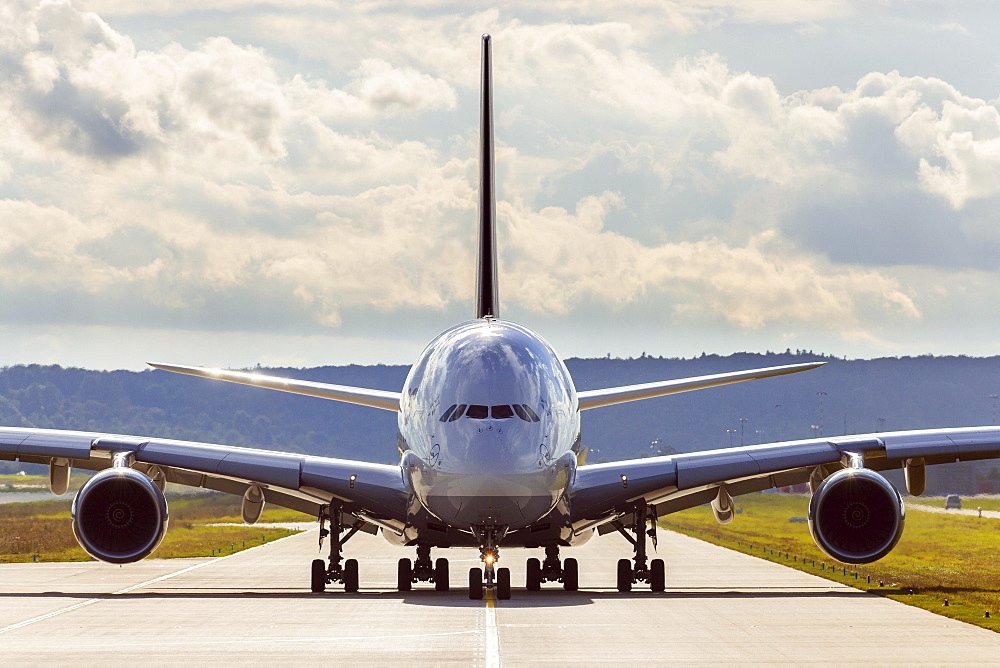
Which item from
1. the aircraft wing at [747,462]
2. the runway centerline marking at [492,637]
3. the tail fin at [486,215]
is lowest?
the runway centerline marking at [492,637]

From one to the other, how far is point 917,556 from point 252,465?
23.1 meters

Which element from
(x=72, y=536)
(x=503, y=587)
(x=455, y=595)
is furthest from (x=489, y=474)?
(x=72, y=536)

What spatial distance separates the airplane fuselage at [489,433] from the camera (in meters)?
23.5

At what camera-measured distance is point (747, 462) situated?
28.4m

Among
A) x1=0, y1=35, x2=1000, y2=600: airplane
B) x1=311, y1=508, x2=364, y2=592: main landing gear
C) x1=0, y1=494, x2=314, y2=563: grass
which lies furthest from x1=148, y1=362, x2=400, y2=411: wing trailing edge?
x1=0, y1=494, x2=314, y2=563: grass

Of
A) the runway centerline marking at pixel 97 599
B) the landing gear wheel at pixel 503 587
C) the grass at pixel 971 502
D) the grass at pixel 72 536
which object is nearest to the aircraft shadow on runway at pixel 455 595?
the landing gear wheel at pixel 503 587

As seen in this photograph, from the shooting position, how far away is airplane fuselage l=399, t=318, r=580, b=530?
23547 mm

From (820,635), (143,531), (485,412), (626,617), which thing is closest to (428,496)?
(485,412)

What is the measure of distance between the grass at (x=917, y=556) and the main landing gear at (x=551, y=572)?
5958 millimetres

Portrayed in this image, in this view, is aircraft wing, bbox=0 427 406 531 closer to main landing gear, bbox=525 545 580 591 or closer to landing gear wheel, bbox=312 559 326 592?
landing gear wheel, bbox=312 559 326 592

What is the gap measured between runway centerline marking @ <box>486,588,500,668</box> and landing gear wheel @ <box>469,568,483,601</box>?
24 cm

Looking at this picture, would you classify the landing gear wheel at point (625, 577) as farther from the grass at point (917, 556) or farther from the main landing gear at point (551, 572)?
the grass at point (917, 556)

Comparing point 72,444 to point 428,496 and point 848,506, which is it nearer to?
point 428,496

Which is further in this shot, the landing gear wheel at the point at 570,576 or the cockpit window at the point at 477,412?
the landing gear wheel at the point at 570,576
